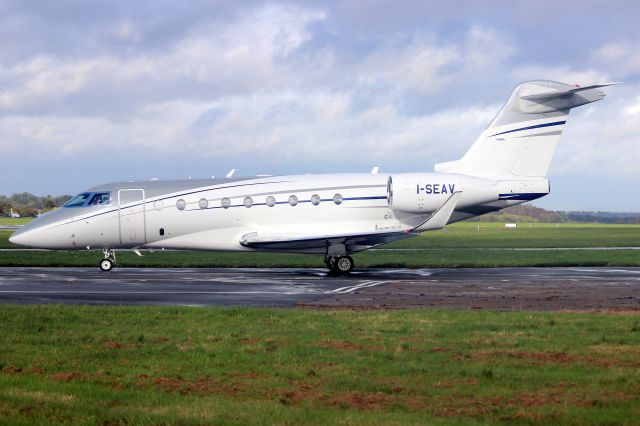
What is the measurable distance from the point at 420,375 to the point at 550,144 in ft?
68.0

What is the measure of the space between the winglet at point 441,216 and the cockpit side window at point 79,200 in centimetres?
1285

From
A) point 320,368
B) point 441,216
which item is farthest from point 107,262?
point 320,368

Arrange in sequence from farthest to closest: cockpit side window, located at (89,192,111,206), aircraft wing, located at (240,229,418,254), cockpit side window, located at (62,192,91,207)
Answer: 1. cockpit side window, located at (62,192,91,207)
2. cockpit side window, located at (89,192,111,206)
3. aircraft wing, located at (240,229,418,254)

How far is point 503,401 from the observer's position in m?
8.66

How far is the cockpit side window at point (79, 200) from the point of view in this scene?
29.8 m

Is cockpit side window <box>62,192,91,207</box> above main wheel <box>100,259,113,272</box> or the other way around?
above

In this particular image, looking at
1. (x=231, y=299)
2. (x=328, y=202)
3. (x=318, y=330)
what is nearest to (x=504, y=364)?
(x=318, y=330)

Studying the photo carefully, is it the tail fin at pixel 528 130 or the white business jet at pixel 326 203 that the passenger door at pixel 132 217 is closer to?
the white business jet at pixel 326 203

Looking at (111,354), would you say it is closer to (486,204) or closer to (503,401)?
(503,401)

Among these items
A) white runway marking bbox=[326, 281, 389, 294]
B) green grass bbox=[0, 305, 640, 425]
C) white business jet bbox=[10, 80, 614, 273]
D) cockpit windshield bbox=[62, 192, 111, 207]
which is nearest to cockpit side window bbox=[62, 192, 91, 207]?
cockpit windshield bbox=[62, 192, 111, 207]

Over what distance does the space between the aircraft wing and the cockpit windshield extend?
5614 millimetres

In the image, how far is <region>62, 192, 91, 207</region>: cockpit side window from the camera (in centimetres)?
2975

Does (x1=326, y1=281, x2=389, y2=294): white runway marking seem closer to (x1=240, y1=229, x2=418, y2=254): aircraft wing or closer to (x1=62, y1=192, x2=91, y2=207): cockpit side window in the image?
(x1=240, y1=229, x2=418, y2=254): aircraft wing

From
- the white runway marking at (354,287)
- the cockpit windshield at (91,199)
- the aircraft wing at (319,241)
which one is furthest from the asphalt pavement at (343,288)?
the cockpit windshield at (91,199)
